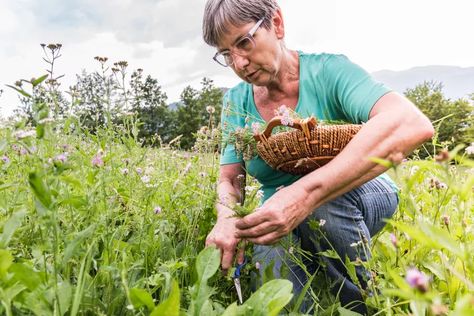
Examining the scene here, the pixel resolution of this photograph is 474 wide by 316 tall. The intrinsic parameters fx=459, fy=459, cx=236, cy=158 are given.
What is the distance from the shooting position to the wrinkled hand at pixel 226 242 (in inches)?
64.5

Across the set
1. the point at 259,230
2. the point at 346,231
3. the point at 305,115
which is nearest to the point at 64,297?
the point at 259,230

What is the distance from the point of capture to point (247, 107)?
2.27 meters

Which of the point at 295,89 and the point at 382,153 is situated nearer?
the point at 382,153

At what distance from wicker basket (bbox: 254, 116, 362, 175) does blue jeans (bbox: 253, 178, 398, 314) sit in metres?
0.21

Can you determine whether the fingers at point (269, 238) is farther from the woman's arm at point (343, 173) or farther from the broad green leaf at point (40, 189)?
the broad green leaf at point (40, 189)

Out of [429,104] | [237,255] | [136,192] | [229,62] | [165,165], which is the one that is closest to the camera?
[237,255]

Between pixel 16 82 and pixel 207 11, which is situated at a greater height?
pixel 207 11

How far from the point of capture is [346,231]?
5.53 ft

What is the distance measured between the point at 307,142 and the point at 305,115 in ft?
1.75

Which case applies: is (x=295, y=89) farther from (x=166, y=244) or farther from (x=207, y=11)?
(x=166, y=244)

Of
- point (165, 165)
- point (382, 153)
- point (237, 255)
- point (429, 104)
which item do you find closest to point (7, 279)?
point (237, 255)

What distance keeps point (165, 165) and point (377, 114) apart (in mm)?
1679

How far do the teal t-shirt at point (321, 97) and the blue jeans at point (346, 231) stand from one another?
21cm

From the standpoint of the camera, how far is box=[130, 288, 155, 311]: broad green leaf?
1.04m
